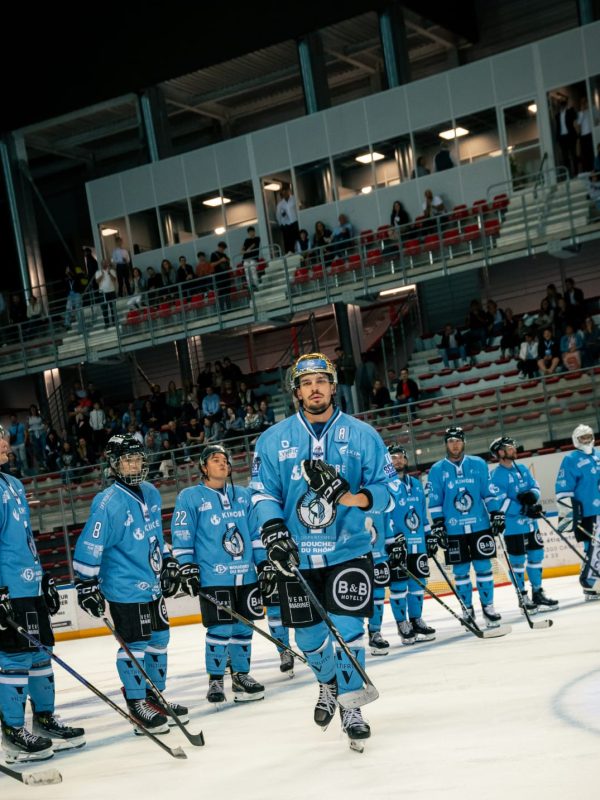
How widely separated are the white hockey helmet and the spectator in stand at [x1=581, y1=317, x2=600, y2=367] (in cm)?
564

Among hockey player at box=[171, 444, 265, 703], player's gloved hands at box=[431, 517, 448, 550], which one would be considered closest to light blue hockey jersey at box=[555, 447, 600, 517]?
player's gloved hands at box=[431, 517, 448, 550]

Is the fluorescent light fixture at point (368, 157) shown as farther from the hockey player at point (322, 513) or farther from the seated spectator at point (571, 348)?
the hockey player at point (322, 513)

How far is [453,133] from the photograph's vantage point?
23.1m

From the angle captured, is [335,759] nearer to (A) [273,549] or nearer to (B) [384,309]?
(A) [273,549]

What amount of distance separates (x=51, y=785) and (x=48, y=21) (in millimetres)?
22566

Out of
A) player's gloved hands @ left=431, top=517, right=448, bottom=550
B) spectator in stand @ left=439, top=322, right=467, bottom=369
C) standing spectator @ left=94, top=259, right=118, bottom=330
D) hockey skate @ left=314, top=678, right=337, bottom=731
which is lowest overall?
hockey skate @ left=314, top=678, right=337, bottom=731

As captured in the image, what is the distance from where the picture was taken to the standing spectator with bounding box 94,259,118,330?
2470cm

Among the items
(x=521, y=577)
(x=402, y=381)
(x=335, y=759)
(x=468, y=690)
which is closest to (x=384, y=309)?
(x=402, y=381)

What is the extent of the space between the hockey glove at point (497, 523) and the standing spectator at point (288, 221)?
14549 mm

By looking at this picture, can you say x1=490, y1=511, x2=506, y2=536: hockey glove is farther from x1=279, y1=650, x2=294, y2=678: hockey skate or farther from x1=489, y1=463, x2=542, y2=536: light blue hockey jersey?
x1=279, y1=650, x2=294, y2=678: hockey skate

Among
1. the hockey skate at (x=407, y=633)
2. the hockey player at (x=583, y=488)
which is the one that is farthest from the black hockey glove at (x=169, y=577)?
the hockey player at (x=583, y=488)

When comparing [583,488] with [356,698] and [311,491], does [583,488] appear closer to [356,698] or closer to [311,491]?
[311,491]

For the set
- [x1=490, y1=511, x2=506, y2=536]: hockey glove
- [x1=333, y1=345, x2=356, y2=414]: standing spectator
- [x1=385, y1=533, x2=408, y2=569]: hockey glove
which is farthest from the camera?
[x1=333, y1=345, x2=356, y2=414]: standing spectator

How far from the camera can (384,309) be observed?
81.4ft
